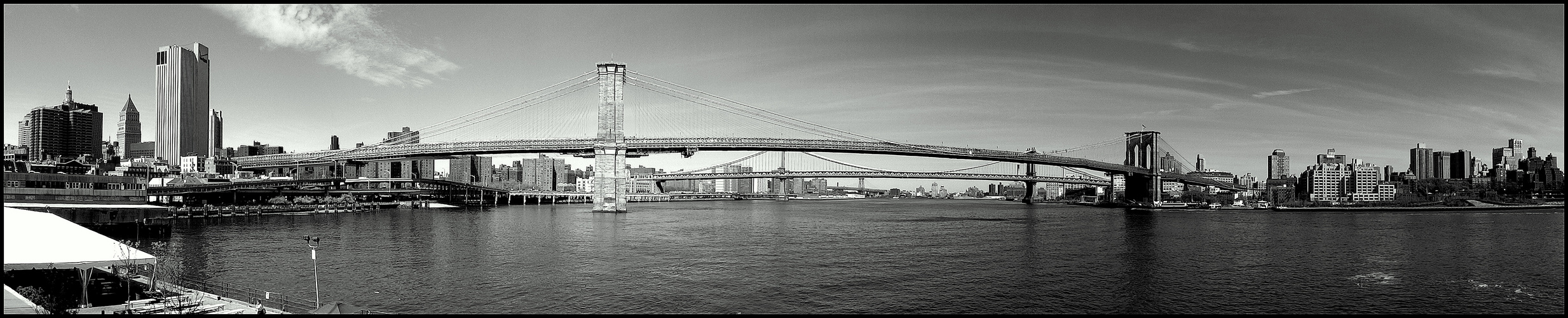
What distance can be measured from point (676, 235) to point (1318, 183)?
12438 cm

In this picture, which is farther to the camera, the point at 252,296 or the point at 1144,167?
the point at 1144,167

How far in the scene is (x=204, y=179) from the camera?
338 ft

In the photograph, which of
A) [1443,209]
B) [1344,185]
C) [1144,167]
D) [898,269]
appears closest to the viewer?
[898,269]

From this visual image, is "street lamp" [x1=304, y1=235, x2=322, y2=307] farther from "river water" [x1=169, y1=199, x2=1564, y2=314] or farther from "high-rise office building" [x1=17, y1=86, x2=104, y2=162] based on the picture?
"high-rise office building" [x1=17, y1=86, x2=104, y2=162]

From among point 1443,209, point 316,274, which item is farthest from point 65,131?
point 1443,209

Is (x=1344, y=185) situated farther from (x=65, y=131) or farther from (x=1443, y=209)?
(x=65, y=131)

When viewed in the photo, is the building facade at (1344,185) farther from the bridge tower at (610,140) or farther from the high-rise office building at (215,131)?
the high-rise office building at (215,131)

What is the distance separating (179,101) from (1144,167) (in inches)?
8017

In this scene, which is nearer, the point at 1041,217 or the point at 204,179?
the point at 1041,217

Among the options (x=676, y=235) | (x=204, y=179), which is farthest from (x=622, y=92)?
(x=204, y=179)

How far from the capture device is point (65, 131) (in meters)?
147

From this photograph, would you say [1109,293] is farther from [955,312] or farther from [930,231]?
[930,231]

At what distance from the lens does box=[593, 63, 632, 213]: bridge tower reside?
Answer: 6794cm

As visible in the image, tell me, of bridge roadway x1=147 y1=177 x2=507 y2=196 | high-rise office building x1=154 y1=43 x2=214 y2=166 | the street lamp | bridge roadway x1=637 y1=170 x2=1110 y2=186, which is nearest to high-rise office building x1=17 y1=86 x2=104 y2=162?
high-rise office building x1=154 y1=43 x2=214 y2=166
